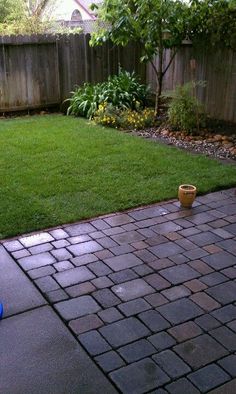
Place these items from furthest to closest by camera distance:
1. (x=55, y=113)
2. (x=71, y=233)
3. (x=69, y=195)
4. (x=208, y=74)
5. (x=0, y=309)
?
1. (x=55, y=113)
2. (x=208, y=74)
3. (x=69, y=195)
4. (x=71, y=233)
5. (x=0, y=309)

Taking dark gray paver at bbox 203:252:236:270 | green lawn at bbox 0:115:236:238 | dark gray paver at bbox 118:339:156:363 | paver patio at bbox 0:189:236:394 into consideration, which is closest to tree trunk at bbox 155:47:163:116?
green lawn at bbox 0:115:236:238

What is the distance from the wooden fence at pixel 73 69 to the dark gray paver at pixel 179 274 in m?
4.54

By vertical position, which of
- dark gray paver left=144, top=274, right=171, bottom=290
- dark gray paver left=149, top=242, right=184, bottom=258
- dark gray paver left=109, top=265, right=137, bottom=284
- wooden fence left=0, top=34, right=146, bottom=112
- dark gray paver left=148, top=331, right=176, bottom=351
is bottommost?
dark gray paver left=148, top=331, right=176, bottom=351

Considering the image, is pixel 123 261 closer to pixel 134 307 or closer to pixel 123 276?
pixel 123 276

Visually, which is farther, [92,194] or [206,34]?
[206,34]

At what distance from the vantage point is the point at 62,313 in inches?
92.4

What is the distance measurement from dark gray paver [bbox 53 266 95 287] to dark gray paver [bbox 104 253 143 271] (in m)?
0.17

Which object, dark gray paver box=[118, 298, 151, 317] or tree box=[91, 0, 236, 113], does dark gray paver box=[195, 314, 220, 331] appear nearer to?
dark gray paver box=[118, 298, 151, 317]

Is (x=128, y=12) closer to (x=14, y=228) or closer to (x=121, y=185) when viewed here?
(x=121, y=185)

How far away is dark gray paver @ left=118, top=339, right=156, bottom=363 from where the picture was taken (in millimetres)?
2023

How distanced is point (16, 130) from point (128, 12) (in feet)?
8.23

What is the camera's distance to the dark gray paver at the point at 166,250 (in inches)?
117

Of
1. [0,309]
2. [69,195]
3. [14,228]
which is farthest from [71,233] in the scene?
[0,309]

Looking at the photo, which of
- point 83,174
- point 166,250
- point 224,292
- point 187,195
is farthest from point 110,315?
point 83,174
